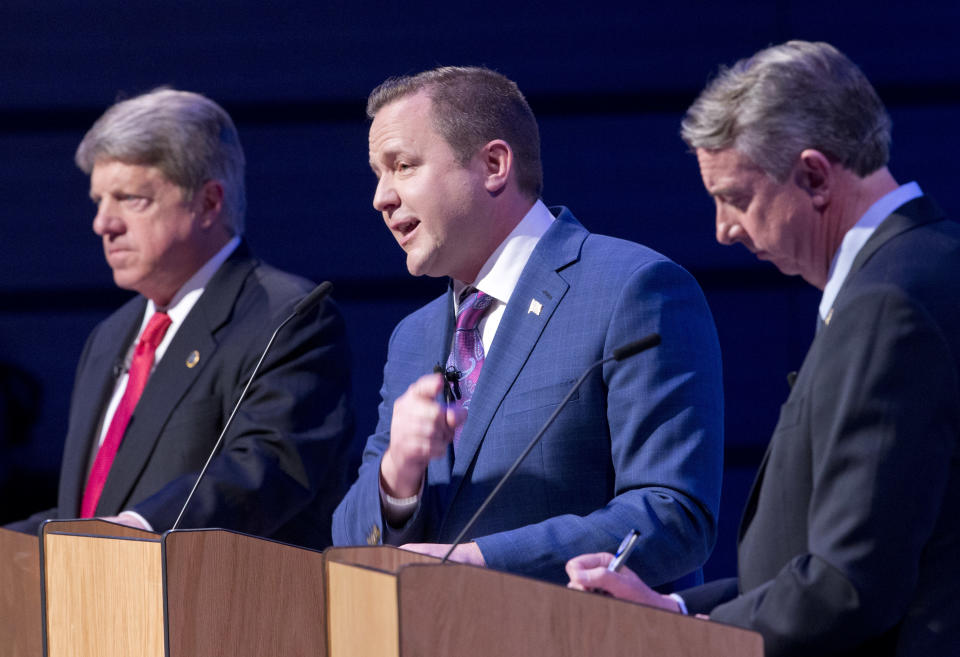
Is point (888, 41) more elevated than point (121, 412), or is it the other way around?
point (888, 41)

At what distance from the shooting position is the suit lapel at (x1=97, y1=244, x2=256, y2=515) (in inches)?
107

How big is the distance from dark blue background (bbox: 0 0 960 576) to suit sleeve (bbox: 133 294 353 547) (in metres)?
0.83

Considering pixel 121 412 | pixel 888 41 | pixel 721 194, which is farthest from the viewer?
pixel 888 41

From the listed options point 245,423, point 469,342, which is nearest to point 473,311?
point 469,342

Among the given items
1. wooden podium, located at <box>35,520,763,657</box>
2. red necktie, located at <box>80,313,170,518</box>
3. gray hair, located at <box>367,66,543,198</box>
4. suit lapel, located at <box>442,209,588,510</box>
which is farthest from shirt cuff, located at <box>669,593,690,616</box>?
red necktie, located at <box>80,313,170,518</box>

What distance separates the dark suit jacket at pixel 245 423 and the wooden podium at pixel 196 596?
773mm

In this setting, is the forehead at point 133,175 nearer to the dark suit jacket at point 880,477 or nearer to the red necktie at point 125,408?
the red necktie at point 125,408

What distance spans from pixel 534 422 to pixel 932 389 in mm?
767

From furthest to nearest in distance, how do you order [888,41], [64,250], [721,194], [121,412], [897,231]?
[64,250] < [888,41] < [121,412] < [721,194] < [897,231]

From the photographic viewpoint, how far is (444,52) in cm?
351

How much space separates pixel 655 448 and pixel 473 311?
0.44m

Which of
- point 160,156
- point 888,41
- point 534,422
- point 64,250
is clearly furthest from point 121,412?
point 888,41

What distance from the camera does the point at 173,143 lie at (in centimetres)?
296

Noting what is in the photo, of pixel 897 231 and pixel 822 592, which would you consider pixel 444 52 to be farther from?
pixel 822 592
